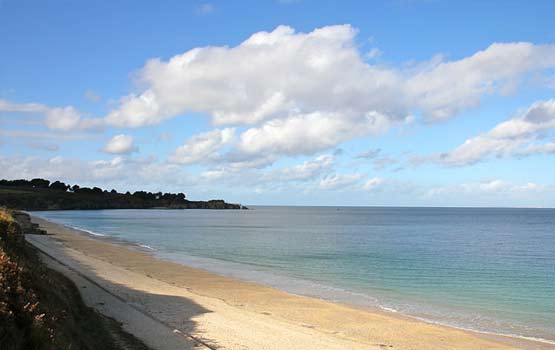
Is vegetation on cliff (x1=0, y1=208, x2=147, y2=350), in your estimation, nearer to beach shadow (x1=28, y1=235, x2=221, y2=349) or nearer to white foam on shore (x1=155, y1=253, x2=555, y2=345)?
beach shadow (x1=28, y1=235, x2=221, y2=349)

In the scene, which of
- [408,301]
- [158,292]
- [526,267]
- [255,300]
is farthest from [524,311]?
[526,267]

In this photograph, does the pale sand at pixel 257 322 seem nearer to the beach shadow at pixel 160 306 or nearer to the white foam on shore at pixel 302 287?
the beach shadow at pixel 160 306

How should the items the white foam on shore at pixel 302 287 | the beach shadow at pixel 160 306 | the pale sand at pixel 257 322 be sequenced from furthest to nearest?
the white foam on shore at pixel 302 287, the pale sand at pixel 257 322, the beach shadow at pixel 160 306

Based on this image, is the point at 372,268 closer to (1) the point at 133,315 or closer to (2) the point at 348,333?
(2) the point at 348,333

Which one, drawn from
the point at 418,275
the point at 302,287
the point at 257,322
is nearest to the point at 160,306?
the point at 257,322

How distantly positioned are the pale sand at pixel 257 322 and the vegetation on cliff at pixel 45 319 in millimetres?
1088

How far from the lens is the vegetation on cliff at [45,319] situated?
8.55m

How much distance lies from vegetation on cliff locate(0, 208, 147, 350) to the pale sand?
3.57ft

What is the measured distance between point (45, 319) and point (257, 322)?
9558 millimetres

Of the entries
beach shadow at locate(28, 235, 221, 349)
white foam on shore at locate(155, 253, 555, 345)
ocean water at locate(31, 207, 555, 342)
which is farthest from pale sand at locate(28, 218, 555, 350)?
ocean water at locate(31, 207, 555, 342)

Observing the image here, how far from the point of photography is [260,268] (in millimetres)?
39156

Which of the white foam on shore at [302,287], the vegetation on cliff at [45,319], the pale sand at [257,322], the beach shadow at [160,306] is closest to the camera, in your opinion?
the vegetation on cliff at [45,319]

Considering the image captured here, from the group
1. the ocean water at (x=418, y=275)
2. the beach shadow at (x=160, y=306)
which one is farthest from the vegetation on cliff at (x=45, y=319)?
the ocean water at (x=418, y=275)

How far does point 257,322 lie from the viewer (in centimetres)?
1834
